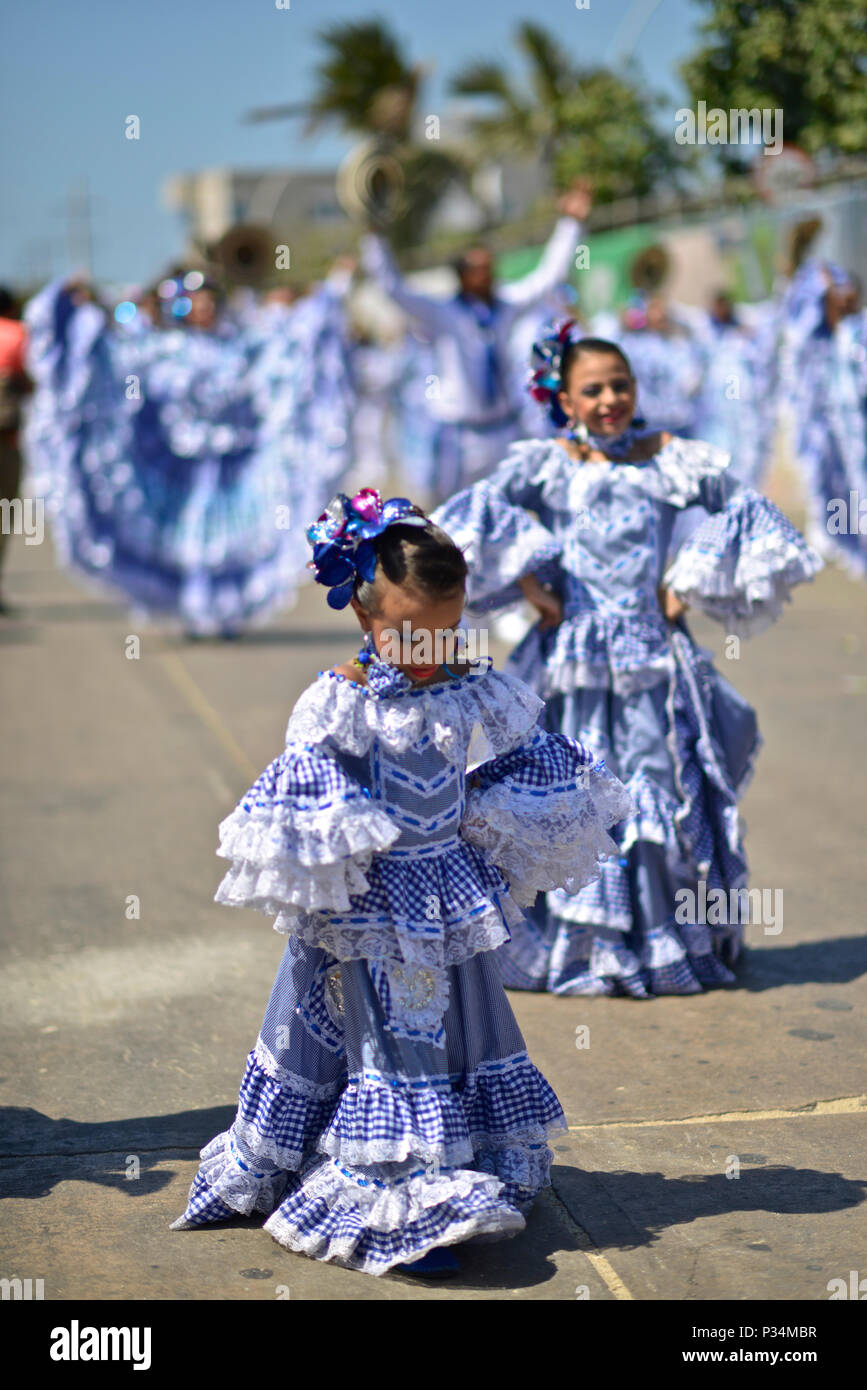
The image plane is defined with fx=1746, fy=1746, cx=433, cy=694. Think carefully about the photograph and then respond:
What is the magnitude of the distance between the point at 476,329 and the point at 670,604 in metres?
5.92

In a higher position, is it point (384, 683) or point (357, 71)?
point (357, 71)

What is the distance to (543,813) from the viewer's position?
134 inches

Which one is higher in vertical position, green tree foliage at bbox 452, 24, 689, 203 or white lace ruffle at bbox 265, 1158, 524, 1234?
green tree foliage at bbox 452, 24, 689, 203

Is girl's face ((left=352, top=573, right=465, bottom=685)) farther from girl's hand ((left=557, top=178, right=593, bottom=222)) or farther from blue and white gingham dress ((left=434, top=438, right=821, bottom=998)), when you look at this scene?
girl's hand ((left=557, top=178, right=593, bottom=222))

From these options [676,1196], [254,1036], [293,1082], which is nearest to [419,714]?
[293,1082]

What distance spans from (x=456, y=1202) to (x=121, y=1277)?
0.63 metres

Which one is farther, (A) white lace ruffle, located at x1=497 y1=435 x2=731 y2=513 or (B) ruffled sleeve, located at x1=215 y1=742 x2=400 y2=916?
(A) white lace ruffle, located at x1=497 y1=435 x2=731 y2=513

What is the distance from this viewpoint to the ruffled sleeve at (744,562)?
4.70 meters

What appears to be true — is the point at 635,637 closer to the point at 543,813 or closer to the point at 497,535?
the point at 497,535

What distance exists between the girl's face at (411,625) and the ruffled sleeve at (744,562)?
157 cm

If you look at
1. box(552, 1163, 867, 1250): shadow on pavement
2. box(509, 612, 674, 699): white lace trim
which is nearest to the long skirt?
box(552, 1163, 867, 1250): shadow on pavement

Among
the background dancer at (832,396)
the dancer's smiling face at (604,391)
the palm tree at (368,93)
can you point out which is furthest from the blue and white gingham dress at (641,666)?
the palm tree at (368,93)

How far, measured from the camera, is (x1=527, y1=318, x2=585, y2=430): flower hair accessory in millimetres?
5031

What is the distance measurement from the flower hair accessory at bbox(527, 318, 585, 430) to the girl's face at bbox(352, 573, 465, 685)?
185 cm
